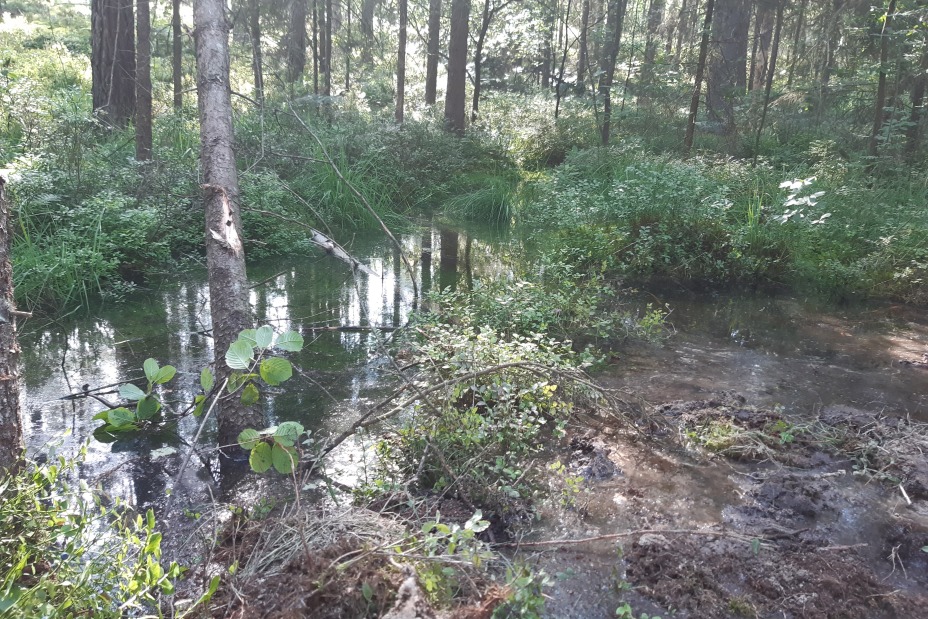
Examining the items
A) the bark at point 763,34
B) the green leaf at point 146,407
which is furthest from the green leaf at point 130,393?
the bark at point 763,34

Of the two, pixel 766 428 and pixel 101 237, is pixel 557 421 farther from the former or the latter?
pixel 101 237

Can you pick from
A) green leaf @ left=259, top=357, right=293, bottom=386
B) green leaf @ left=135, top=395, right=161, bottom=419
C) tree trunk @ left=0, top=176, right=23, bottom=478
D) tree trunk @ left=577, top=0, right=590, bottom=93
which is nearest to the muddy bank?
green leaf @ left=259, top=357, right=293, bottom=386

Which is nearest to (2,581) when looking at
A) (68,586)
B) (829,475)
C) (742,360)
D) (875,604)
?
(68,586)

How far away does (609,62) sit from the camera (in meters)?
19.3

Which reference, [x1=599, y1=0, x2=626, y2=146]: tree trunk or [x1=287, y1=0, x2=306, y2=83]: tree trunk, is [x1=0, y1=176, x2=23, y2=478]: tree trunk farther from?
[x1=287, y1=0, x2=306, y2=83]: tree trunk

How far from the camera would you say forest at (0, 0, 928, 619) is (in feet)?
8.68

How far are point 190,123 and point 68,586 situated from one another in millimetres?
11676

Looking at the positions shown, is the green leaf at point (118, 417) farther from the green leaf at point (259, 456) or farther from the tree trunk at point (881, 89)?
the tree trunk at point (881, 89)

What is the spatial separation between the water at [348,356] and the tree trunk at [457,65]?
9369mm

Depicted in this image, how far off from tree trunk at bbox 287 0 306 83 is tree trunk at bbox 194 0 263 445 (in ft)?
53.8

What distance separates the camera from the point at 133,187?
7957mm

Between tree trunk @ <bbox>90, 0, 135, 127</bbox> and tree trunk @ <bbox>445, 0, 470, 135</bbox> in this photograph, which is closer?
tree trunk @ <bbox>90, 0, 135, 127</bbox>

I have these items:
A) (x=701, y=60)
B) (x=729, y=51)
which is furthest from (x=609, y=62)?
(x=701, y=60)

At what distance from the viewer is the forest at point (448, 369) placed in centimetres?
264
